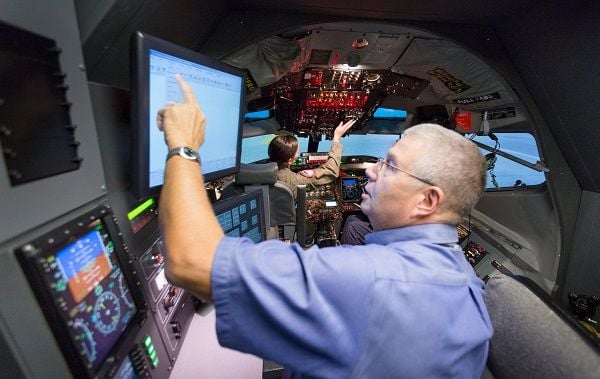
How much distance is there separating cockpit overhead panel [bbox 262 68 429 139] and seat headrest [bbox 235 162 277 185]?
1.66 m

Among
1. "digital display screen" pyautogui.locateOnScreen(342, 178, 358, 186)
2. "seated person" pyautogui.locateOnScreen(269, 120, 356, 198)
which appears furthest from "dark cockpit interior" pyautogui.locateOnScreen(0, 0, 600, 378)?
"digital display screen" pyautogui.locateOnScreen(342, 178, 358, 186)

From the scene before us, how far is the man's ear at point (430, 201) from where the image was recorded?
893 millimetres

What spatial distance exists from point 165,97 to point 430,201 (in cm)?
82

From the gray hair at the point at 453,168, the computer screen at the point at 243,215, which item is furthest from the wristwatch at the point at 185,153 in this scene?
the gray hair at the point at 453,168

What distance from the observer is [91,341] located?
0.67m

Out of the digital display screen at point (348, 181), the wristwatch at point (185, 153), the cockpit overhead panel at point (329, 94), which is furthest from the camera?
the digital display screen at point (348, 181)

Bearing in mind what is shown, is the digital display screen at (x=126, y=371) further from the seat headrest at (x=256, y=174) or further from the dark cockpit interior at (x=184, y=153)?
the seat headrest at (x=256, y=174)

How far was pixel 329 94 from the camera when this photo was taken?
4051 mm

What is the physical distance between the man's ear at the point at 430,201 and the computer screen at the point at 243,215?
0.79 meters

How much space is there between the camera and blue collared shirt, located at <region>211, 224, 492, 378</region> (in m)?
0.63

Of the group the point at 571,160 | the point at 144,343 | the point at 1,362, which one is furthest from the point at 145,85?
the point at 571,160

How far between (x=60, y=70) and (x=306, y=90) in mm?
3430

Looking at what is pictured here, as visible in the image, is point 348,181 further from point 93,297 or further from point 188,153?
point 93,297

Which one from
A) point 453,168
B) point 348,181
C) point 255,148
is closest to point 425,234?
point 453,168
